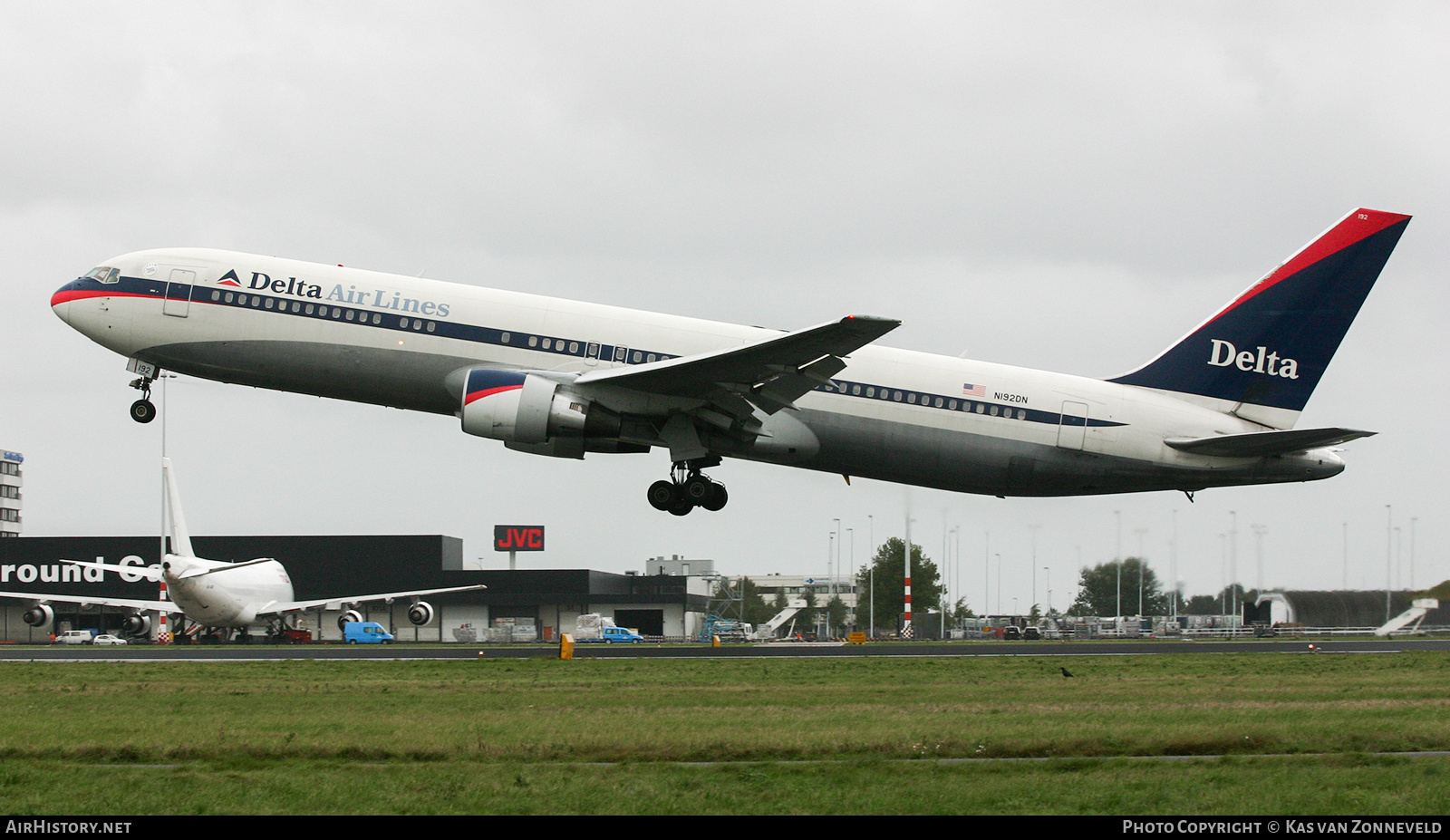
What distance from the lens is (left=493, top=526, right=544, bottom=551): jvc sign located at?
379 ft

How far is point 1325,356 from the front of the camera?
1400 inches

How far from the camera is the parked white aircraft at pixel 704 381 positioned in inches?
1253

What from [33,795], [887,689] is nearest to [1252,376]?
[887,689]

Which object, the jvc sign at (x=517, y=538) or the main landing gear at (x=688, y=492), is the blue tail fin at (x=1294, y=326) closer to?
the main landing gear at (x=688, y=492)

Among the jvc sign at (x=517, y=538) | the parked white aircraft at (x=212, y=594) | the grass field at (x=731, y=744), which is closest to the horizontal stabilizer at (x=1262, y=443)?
the grass field at (x=731, y=744)

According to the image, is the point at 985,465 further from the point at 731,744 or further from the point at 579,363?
the point at 731,744

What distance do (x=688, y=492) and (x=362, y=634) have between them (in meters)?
45.9

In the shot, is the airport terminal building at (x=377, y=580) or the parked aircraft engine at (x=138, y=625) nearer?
the parked aircraft engine at (x=138, y=625)

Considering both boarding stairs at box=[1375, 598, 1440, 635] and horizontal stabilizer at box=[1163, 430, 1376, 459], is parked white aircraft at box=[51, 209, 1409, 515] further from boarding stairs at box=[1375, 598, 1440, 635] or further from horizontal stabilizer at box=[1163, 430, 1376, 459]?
boarding stairs at box=[1375, 598, 1440, 635]

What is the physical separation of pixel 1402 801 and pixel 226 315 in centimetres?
2802

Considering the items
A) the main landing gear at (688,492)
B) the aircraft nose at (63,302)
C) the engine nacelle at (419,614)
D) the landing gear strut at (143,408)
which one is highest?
the aircraft nose at (63,302)

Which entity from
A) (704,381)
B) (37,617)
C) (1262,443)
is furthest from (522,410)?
(37,617)

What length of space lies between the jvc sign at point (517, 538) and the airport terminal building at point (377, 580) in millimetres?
16525

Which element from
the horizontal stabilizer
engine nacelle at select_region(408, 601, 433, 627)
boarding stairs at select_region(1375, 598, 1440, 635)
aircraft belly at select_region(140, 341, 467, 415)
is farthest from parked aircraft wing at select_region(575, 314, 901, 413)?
engine nacelle at select_region(408, 601, 433, 627)
